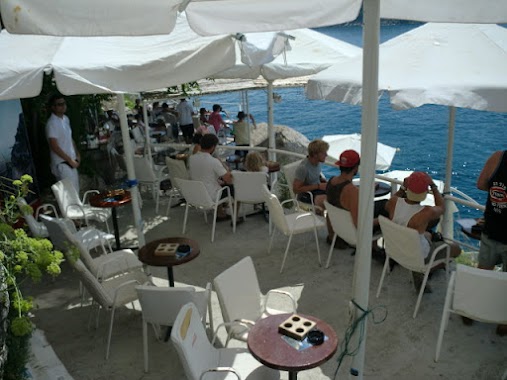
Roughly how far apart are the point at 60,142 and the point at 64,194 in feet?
3.09

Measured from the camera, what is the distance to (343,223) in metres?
5.16

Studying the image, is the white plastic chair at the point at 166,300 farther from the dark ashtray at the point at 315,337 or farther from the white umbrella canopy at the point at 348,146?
the white umbrella canopy at the point at 348,146

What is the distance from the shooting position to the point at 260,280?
5.47m

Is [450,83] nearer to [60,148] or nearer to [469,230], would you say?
[469,230]

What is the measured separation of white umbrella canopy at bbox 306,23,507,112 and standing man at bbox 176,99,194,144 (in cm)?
984

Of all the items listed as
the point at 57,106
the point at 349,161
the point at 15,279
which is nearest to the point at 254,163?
the point at 349,161

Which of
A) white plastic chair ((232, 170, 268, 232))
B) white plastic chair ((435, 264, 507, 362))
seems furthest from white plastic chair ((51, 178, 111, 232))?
white plastic chair ((435, 264, 507, 362))

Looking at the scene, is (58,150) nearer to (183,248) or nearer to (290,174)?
(183,248)

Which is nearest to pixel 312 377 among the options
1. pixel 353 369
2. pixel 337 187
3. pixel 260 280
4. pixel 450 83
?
pixel 353 369

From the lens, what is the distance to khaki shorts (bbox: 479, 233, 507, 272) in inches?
166

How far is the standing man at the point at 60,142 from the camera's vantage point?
673cm

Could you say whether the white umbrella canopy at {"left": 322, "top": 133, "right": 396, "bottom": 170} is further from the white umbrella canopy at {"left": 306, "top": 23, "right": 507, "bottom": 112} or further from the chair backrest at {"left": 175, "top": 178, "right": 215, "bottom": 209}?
the white umbrella canopy at {"left": 306, "top": 23, "right": 507, "bottom": 112}

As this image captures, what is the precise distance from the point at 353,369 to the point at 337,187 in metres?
2.55

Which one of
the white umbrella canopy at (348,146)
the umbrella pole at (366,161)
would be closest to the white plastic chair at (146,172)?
the umbrella pole at (366,161)
